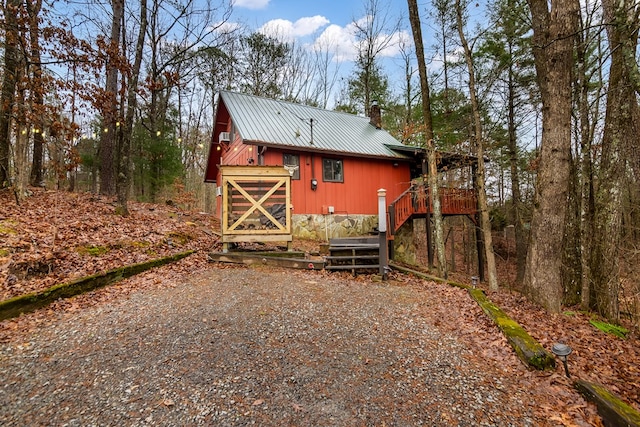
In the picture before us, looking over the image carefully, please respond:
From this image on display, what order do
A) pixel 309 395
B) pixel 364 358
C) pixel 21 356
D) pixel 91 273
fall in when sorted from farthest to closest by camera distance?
pixel 91 273 < pixel 364 358 < pixel 21 356 < pixel 309 395

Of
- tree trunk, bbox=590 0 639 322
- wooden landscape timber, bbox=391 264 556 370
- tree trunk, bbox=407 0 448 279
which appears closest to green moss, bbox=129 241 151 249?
wooden landscape timber, bbox=391 264 556 370

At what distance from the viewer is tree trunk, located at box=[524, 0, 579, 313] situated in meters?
5.11

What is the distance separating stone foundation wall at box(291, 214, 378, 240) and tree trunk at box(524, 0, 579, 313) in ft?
21.4

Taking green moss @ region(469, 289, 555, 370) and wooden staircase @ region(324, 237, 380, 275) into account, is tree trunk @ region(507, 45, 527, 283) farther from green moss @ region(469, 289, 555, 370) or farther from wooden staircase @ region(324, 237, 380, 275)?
green moss @ region(469, 289, 555, 370)

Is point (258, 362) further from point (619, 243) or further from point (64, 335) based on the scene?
point (619, 243)

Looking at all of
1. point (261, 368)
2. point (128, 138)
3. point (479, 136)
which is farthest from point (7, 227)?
point (479, 136)

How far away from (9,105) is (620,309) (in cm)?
1441

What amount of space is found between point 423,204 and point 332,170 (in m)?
3.67

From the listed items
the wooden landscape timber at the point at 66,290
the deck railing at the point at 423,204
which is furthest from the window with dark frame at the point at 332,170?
the wooden landscape timber at the point at 66,290

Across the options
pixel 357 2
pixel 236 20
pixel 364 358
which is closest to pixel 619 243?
pixel 364 358

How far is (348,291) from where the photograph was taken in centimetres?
545

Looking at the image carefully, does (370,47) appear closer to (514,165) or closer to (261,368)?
(514,165)

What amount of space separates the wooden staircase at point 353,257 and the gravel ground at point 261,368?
226 cm

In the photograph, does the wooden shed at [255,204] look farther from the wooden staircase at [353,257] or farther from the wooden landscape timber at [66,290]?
the wooden landscape timber at [66,290]
